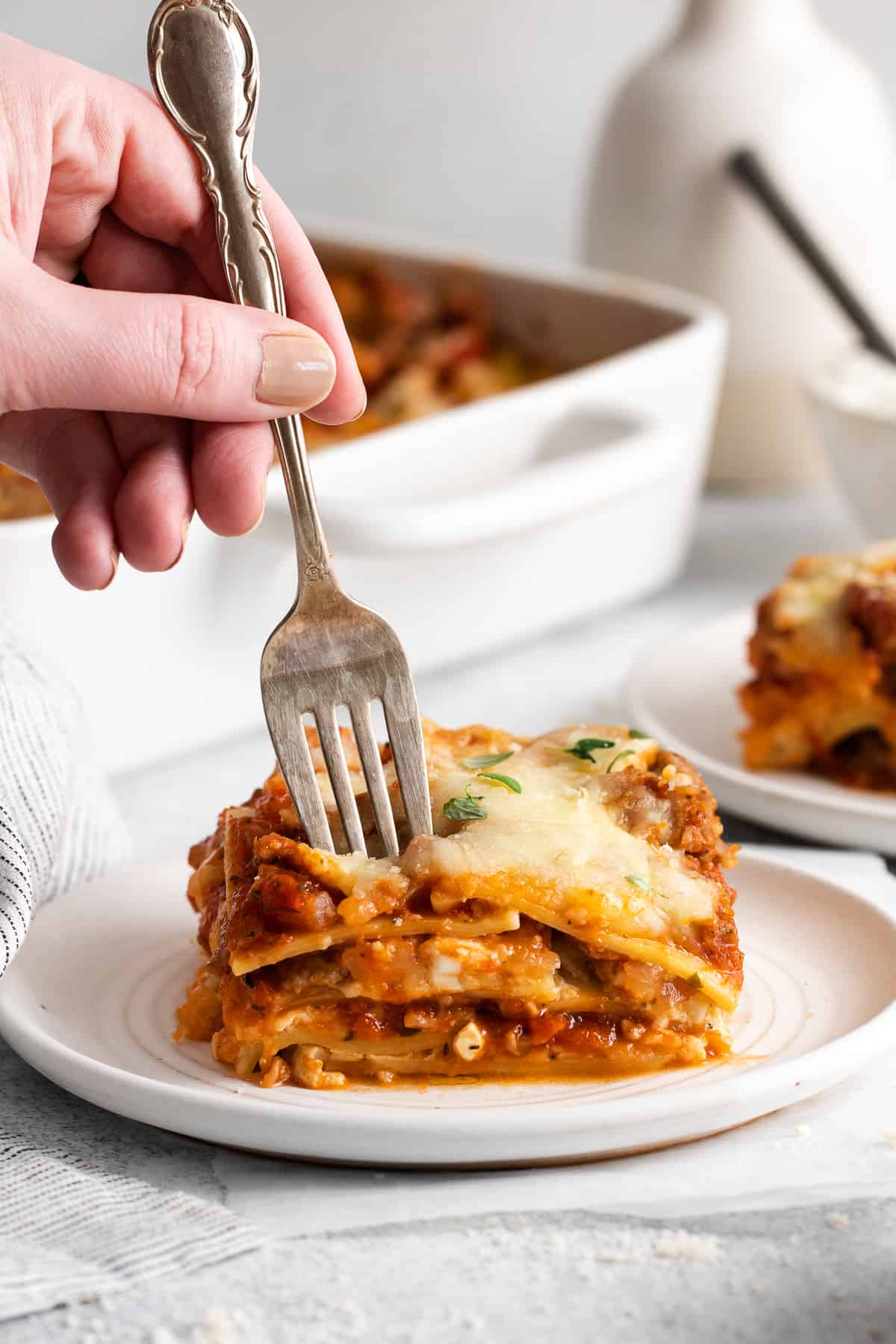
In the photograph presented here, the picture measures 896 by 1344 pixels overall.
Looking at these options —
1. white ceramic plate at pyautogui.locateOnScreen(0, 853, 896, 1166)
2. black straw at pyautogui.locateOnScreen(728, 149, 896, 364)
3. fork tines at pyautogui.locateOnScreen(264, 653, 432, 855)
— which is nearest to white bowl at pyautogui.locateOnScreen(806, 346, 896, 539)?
black straw at pyautogui.locateOnScreen(728, 149, 896, 364)

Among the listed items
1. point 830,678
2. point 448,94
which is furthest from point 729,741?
point 448,94

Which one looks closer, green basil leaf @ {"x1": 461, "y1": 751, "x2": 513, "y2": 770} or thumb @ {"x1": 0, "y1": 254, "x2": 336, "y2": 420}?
thumb @ {"x1": 0, "y1": 254, "x2": 336, "y2": 420}

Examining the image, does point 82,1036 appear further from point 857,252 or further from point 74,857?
point 857,252

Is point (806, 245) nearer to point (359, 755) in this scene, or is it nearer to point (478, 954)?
point (359, 755)

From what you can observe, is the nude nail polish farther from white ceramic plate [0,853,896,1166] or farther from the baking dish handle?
the baking dish handle

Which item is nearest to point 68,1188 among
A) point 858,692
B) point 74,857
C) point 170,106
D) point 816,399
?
point 74,857
